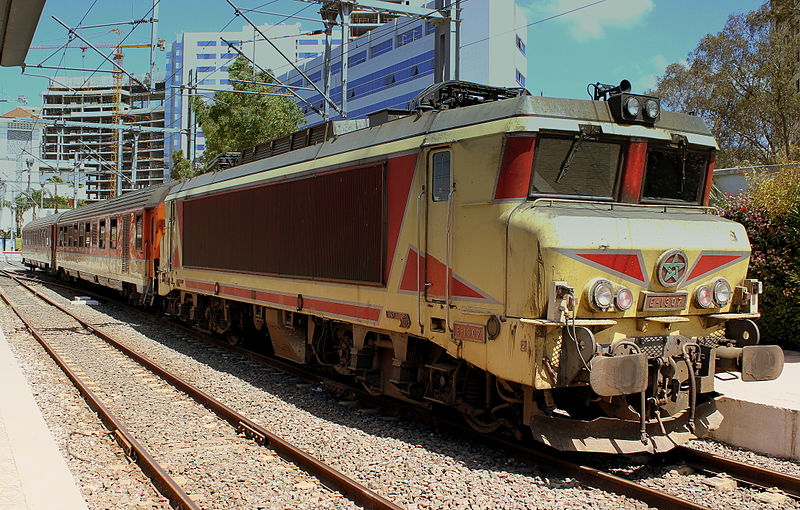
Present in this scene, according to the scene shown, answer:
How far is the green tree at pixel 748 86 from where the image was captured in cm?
3400

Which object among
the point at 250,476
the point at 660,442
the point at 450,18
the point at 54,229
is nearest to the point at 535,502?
the point at 660,442

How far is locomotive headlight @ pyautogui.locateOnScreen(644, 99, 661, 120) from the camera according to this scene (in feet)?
23.5

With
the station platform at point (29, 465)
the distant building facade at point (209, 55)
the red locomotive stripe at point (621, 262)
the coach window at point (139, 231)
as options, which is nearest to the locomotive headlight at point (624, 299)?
the red locomotive stripe at point (621, 262)

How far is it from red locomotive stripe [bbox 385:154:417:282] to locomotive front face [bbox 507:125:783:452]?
63.5 inches

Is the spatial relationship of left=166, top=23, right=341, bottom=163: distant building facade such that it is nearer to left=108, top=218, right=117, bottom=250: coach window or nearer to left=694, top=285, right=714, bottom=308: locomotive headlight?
left=108, top=218, right=117, bottom=250: coach window

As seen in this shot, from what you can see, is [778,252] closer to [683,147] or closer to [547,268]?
[683,147]

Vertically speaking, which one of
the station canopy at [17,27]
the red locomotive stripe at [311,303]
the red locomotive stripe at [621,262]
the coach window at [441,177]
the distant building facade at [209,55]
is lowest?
the red locomotive stripe at [311,303]

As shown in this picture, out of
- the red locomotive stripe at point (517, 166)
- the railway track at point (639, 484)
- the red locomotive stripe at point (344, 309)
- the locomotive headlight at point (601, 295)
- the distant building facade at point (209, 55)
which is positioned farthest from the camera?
the distant building facade at point (209, 55)

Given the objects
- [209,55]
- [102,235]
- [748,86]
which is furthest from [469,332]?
[209,55]

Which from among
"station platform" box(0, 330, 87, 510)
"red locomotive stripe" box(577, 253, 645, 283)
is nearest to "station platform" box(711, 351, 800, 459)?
"red locomotive stripe" box(577, 253, 645, 283)

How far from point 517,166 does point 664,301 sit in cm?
181

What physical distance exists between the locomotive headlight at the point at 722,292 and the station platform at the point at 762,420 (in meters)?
1.20

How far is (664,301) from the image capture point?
6676 mm

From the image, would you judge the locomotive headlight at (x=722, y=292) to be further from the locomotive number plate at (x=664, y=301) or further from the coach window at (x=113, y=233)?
the coach window at (x=113, y=233)
